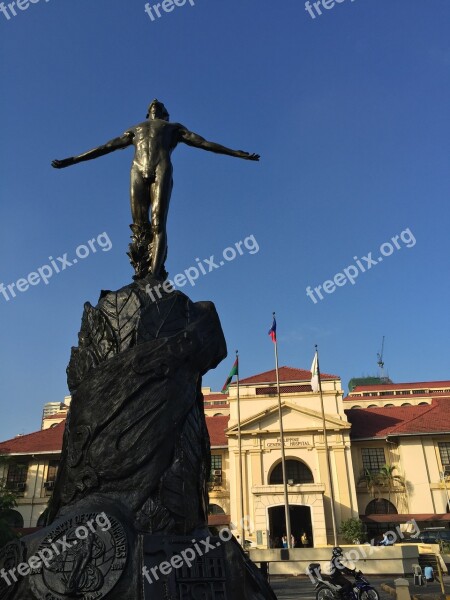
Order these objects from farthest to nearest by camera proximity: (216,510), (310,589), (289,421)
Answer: (216,510)
(289,421)
(310,589)

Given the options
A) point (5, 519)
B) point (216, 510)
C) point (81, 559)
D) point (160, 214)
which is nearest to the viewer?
point (81, 559)

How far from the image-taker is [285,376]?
34719 mm

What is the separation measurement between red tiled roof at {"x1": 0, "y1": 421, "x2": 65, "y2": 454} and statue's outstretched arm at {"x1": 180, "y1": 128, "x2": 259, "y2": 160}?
29778mm

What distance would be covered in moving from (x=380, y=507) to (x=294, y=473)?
5.36 metres

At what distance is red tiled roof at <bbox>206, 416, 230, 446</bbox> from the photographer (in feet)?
108

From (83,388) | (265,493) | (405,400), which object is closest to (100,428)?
(83,388)

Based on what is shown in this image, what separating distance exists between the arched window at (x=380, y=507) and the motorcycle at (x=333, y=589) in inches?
930

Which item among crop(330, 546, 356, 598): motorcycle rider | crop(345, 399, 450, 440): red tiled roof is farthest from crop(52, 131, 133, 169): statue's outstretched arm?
crop(345, 399, 450, 440): red tiled roof

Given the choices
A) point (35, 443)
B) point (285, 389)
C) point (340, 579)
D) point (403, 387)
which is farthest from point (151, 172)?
point (403, 387)

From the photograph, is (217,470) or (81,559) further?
(217,470)

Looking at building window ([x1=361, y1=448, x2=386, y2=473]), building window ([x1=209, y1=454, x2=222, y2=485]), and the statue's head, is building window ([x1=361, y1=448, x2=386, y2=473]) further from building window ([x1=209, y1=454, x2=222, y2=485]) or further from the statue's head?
the statue's head

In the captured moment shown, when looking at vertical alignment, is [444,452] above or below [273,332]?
below

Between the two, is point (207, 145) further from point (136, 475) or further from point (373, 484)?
point (373, 484)

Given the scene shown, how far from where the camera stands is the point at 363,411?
117 feet
